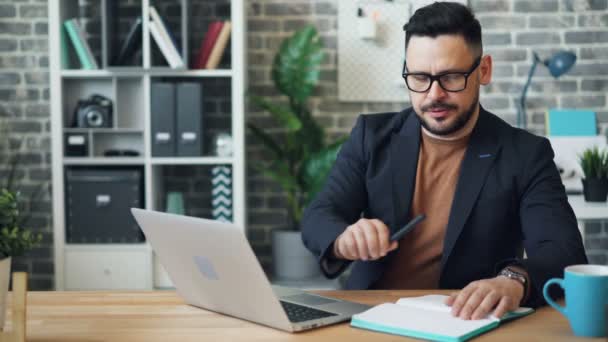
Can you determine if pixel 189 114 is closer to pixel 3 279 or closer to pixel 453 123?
pixel 453 123

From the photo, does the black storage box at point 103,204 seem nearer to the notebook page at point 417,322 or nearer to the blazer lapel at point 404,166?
the blazer lapel at point 404,166

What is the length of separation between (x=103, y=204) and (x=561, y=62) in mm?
2310

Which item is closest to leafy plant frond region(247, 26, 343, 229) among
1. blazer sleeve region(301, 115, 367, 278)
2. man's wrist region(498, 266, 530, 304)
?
blazer sleeve region(301, 115, 367, 278)

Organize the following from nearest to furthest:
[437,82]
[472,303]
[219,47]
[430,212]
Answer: [472,303] < [437,82] < [430,212] < [219,47]

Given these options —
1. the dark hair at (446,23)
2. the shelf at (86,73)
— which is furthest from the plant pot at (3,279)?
the shelf at (86,73)

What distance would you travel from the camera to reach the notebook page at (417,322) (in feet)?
4.11

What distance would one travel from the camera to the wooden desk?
129 cm

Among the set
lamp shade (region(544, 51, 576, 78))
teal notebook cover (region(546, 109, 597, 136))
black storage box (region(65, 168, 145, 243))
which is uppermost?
lamp shade (region(544, 51, 576, 78))

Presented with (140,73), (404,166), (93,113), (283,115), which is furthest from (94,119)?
(404,166)

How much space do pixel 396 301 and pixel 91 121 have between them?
2.50m

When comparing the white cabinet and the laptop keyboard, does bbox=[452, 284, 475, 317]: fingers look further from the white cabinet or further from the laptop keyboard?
the white cabinet

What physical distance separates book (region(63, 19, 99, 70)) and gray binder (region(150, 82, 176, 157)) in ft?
1.07

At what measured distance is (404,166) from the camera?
1990mm

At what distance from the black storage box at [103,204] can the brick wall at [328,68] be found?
0.44 m
